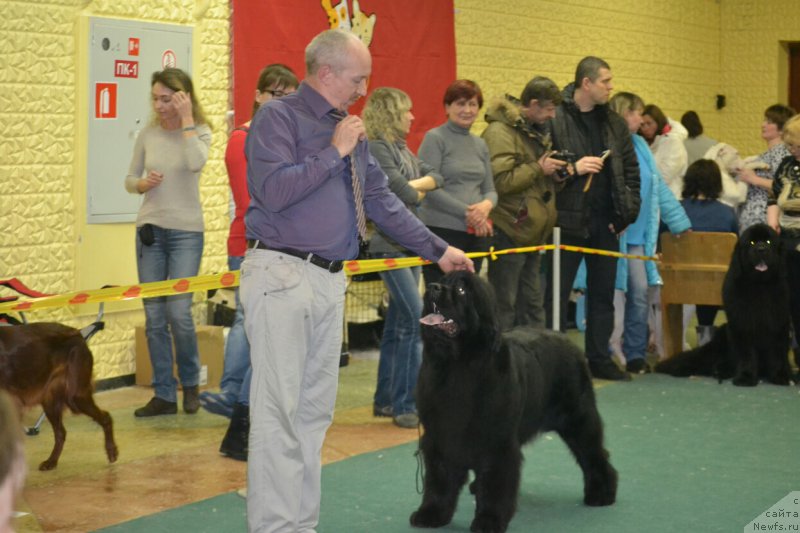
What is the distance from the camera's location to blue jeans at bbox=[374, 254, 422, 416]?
6.11 m

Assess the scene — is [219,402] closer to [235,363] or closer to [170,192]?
[235,363]

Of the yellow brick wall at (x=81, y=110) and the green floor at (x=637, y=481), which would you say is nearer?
the green floor at (x=637, y=481)

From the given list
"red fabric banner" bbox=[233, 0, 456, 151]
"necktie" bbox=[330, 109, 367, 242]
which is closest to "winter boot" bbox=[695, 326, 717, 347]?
"red fabric banner" bbox=[233, 0, 456, 151]

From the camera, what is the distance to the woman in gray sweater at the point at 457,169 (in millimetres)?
6562

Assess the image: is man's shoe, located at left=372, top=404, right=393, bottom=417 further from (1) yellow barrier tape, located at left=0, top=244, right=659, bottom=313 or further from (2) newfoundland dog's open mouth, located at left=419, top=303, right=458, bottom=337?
(2) newfoundland dog's open mouth, located at left=419, top=303, right=458, bottom=337

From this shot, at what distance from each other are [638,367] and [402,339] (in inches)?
98.8

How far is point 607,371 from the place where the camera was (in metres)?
7.71

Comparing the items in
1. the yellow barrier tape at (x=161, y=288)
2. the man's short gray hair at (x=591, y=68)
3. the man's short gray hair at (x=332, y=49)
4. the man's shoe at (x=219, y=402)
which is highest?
the man's short gray hair at (x=591, y=68)

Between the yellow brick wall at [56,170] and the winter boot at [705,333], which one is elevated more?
the yellow brick wall at [56,170]

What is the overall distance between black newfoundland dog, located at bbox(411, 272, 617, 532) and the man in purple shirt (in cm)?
54

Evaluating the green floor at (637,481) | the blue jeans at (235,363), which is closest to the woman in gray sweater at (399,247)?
the green floor at (637,481)

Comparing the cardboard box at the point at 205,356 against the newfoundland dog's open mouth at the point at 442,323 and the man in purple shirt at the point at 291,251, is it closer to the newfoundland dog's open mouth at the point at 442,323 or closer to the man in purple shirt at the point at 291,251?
the newfoundland dog's open mouth at the point at 442,323

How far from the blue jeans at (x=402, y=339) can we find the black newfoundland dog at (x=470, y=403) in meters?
1.60

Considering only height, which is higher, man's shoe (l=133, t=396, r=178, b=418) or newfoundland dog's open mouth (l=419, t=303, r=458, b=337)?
newfoundland dog's open mouth (l=419, t=303, r=458, b=337)
